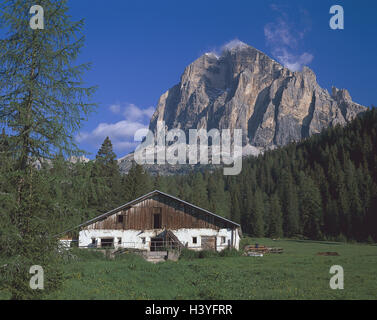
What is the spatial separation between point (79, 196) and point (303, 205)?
8729cm

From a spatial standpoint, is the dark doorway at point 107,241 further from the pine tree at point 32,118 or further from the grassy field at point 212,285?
the pine tree at point 32,118

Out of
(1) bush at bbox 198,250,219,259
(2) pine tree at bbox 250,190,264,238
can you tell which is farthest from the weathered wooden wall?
(2) pine tree at bbox 250,190,264,238

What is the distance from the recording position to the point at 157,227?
1359 inches

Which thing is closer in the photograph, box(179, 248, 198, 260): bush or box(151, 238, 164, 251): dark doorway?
box(179, 248, 198, 260): bush

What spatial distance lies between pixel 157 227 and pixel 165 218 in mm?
1296

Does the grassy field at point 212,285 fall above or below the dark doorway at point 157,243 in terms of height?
above

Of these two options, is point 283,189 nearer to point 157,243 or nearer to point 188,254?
point 157,243

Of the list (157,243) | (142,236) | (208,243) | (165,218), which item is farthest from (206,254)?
(142,236)

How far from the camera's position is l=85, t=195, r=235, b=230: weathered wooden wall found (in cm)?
3438

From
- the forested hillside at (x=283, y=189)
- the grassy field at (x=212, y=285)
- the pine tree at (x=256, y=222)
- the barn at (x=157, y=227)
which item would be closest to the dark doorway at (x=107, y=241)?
the barn at (x=157, y=227)

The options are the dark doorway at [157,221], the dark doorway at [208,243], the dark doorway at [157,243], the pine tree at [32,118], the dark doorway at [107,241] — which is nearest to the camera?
the pine tree at [32,118]

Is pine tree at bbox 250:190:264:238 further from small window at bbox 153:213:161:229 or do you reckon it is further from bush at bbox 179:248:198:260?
bush at bbox 179:248:198:260

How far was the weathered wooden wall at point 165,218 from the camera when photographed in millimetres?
34375

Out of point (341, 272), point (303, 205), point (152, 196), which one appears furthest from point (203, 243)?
point (303, 205)
